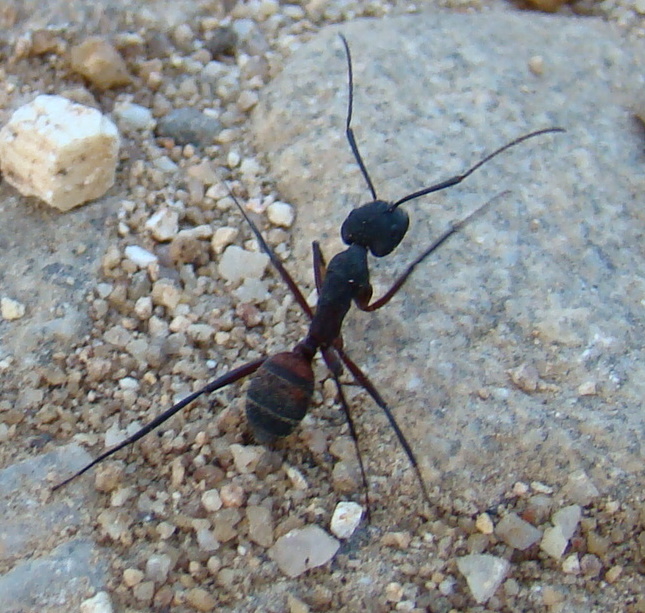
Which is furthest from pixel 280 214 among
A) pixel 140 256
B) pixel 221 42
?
pixel 221 42

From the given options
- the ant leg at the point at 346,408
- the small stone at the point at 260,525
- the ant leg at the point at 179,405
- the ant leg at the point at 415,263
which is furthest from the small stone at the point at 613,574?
the ant leg at the point at 179,405

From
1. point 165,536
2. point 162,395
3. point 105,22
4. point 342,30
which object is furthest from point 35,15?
point 165,536

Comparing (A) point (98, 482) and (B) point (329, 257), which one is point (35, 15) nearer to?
(B) point (329, 257)

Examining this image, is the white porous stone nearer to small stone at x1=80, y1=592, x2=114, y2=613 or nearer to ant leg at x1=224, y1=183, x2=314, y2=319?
ant leg at x1=224, y1=183, x2=314, y2=319

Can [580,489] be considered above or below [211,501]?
above

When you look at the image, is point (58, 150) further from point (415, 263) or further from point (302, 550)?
point (302, 550)

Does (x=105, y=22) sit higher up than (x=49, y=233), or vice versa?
(x=105, y=22)
